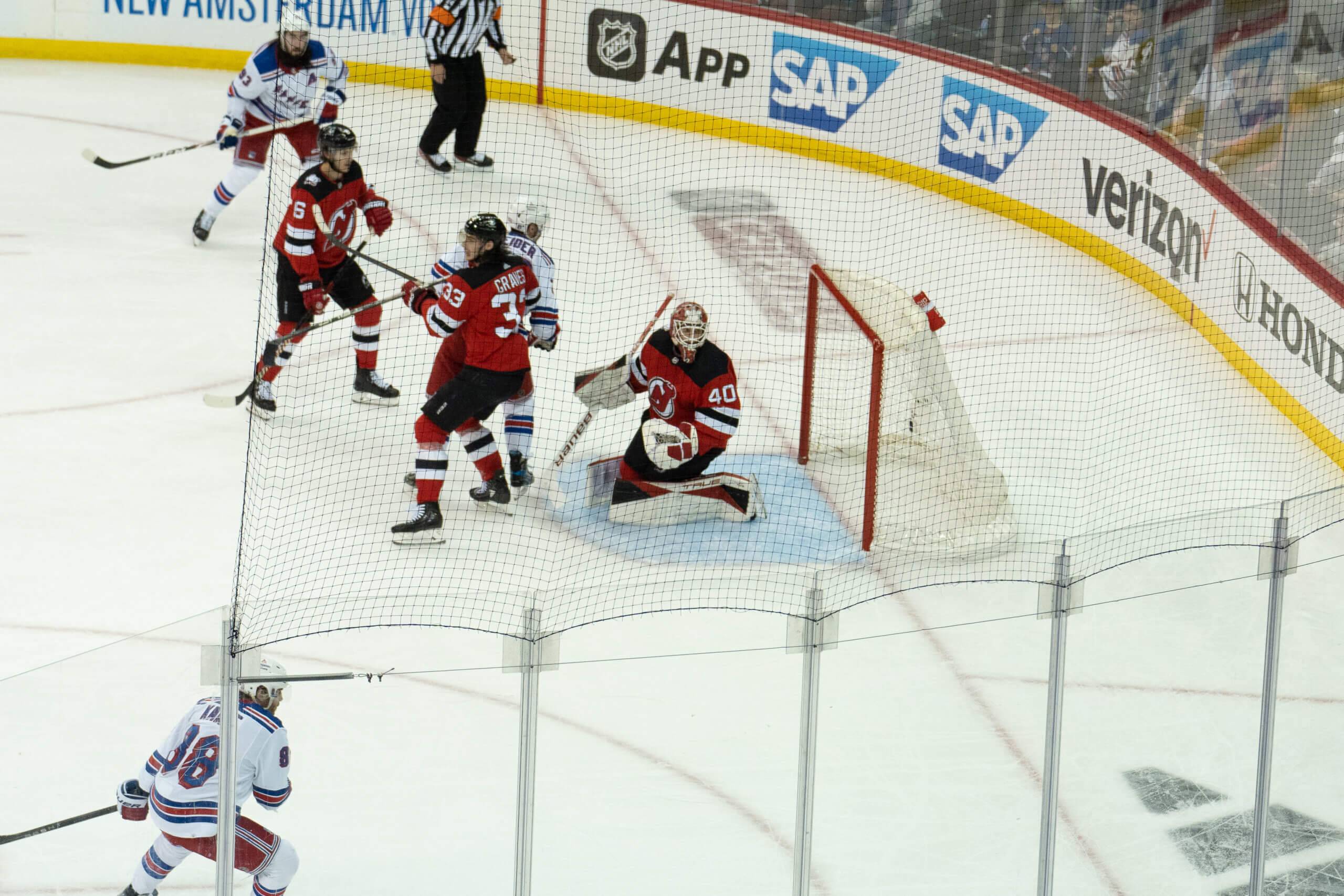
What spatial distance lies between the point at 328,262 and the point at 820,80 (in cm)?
429

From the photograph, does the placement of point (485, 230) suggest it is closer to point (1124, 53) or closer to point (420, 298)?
point (420, 298)

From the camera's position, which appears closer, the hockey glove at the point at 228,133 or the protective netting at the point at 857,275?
the protective netting at the point at 857,275

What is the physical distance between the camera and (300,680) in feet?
9.98

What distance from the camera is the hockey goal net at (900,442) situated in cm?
584

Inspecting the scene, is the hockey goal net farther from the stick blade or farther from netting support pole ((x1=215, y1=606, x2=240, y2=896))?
netting support pole ((x1=215, y1=606, x2=240, y2=896))

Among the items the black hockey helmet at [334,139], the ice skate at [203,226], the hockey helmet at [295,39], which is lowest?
the ice skate at [203,226]

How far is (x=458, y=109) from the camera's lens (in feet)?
31.8

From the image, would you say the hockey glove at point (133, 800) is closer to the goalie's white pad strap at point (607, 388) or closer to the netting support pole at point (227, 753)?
the netting support pole at point (227, 753)

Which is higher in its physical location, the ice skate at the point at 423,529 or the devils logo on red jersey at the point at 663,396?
the devils logo on red jersey at the point at 663,396

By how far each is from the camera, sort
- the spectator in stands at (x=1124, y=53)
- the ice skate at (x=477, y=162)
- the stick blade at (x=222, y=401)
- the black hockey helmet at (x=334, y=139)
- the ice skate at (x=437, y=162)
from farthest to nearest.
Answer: the ice skate at (x=477, y=162), the ice skate at (x=437, y=162), the spectator in stands at (x=1124, y=53), the stick blade at (x=222, y=401), the black hockey helmet at (x=334, y=139)

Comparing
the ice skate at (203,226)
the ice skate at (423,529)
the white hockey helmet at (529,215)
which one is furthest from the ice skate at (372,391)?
the ice skate at (203,226)

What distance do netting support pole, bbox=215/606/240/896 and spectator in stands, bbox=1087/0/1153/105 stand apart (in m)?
6.61

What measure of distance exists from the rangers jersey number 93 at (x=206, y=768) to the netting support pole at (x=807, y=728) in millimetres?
933

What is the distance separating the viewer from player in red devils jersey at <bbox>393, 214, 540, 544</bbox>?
568 cm
